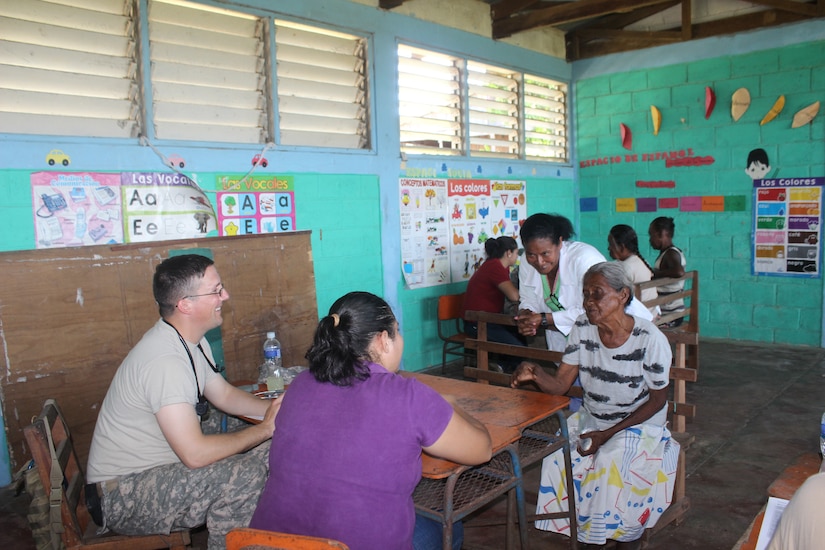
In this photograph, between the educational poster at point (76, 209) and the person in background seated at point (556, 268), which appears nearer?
the person in background seated at point (556, 268)

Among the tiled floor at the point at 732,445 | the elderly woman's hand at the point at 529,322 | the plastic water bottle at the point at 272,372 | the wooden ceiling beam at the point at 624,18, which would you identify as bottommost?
the tiled floor at the point at 732,445

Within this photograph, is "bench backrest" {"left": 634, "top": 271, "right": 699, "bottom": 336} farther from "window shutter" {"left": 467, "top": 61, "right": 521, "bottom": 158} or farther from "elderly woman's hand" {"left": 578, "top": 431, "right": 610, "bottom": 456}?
"window shutter" {"left": 467, "top": 61, "right": 521, "bottom": 158}

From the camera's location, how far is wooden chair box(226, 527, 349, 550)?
1464mm

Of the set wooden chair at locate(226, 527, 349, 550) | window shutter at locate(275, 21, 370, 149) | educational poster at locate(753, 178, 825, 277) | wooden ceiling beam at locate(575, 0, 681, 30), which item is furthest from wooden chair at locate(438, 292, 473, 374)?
Answer: wooden chair at locate(226, 527, 349, 550)

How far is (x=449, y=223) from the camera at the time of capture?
6543 millimetres

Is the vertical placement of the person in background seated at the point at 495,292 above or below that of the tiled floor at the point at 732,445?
above

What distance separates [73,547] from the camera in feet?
7.25

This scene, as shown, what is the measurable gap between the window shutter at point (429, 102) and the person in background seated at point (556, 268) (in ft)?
8.87

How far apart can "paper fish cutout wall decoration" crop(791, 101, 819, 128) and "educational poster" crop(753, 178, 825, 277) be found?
58 centimetres

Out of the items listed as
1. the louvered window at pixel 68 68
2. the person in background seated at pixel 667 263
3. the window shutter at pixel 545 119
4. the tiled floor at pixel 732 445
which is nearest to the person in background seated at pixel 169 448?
the tiled floor at pixel 732 445

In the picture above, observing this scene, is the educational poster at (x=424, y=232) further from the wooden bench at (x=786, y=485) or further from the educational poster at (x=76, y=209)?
the wooden bench at (x=786, y=485)

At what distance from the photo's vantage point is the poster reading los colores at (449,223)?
20.1 ft

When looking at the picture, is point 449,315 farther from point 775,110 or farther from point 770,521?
point 770,521

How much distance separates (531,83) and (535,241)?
4774mm
